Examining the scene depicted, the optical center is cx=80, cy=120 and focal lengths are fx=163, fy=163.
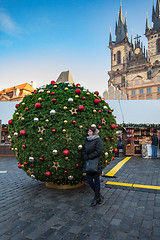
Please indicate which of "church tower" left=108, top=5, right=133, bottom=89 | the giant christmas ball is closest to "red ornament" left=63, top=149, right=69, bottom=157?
the giant christmas ball

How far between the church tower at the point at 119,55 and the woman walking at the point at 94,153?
4816 centimetres

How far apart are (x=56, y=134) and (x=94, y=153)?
0.96m

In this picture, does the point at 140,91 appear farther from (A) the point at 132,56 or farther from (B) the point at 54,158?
(B) the point at 54,158

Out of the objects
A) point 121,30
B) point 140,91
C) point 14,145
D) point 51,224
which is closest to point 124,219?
point 51,224

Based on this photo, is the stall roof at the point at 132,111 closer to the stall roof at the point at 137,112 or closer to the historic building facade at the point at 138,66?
the stall roof at the point at 137,112

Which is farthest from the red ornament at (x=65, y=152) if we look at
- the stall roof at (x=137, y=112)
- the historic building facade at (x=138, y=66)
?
the historic building facade at (x=138, y=66)

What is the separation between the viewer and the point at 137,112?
490 inches

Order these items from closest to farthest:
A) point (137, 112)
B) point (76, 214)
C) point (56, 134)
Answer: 1. point (76, 214)
2. point (56, 134)
3. point (137, 112)

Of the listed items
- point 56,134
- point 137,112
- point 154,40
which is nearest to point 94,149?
point 56,134

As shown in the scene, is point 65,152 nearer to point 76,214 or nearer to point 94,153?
point 94,153

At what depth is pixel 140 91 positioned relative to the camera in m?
45.8

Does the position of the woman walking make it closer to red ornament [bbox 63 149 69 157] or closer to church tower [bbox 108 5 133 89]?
red ornament [bbox 63 149 69 157]

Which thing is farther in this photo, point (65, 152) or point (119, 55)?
point (119, 55)

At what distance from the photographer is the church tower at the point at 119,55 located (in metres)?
51.3
